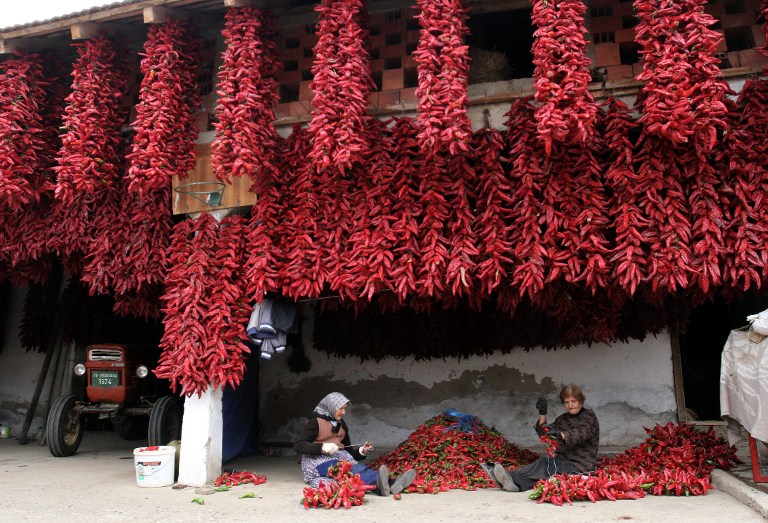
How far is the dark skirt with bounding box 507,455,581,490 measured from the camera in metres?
5.45

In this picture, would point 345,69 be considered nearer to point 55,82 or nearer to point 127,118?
point 127,118

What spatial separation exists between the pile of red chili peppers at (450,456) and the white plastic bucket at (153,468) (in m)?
1.92

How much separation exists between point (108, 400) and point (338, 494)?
13.2 feet

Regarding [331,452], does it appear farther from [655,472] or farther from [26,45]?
[26,45]

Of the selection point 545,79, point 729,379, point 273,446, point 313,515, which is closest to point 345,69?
point 545,79

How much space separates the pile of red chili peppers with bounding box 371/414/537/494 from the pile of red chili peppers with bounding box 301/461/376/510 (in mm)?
598

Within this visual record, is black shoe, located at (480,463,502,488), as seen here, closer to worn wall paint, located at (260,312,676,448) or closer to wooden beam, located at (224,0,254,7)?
worn wall paint, located at (260,312,676,448)

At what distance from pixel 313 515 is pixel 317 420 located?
89cm

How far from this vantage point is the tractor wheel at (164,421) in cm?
728

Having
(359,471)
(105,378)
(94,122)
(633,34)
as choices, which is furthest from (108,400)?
(633,34)

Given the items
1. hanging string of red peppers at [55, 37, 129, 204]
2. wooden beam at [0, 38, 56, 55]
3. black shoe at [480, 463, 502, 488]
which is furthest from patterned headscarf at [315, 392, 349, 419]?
wooden beam at [0, 38, 56, 55]

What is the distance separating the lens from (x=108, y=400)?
8000mm

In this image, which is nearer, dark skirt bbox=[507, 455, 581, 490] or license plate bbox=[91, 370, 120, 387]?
dark skirt bbox=[507, 455, 581, 490]

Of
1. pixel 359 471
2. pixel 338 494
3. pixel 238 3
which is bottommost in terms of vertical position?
pixel 338 494
